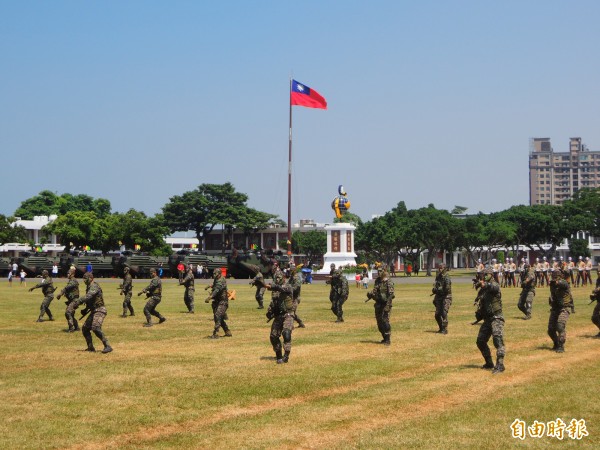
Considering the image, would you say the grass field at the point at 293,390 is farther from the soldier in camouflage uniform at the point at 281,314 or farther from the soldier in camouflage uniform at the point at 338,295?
the soldier in camouflage uniform at the point at 338,295

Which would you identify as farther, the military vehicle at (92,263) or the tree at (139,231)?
the tree at (139,231)

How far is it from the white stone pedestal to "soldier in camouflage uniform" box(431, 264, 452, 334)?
45.4 metres

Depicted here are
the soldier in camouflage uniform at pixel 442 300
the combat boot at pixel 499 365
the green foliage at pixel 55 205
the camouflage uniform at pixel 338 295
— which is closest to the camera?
the combat boot at pixel 499 365

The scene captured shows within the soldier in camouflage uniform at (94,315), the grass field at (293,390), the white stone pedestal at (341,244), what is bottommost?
the grass field at (293,390)

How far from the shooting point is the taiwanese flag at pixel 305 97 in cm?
7206

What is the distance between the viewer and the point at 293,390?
15.1m

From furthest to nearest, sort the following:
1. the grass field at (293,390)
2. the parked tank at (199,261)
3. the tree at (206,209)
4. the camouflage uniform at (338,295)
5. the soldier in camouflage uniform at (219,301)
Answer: the tree at (206,209), the parked tank at (199,261), the camouflage uniform at (338,295), the soldier in camouflage uniform at (219,301), the grass field at (293,390)

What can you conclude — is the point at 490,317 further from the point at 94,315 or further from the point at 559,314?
the point at 94,315

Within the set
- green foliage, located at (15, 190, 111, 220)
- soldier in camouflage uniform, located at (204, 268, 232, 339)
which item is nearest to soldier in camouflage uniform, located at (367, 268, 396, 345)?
soldier in camouflage uniform, located at (204, 268, 232, 339)

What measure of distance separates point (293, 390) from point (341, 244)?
185ft

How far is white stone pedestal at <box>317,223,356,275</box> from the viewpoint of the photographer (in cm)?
7125

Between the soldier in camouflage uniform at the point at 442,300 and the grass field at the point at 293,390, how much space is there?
581 mm

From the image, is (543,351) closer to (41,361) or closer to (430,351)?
(430,351)

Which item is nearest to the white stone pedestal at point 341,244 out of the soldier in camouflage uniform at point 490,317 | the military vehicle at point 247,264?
the military vehicle at point 247,264
